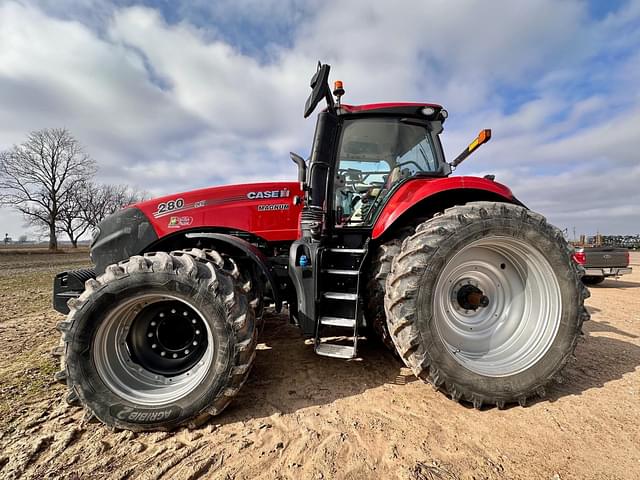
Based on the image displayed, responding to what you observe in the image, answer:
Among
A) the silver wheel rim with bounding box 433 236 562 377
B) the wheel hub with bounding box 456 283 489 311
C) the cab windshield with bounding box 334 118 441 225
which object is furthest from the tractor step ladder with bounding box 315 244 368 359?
the wheel hub with bounding box 456 283 489 311


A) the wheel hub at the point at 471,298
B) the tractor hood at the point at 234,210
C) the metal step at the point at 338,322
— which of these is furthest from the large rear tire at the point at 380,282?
the tractor hood at the point at 234,210

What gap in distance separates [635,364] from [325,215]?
322 centimetres

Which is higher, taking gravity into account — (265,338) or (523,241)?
(523,241)

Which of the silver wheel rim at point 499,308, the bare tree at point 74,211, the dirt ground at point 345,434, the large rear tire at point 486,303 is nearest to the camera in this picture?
the dirt ground at point 345,434

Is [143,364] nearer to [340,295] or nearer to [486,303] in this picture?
[340,295]

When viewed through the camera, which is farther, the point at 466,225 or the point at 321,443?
the point at 466,225

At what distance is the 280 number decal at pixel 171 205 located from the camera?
10.3 ft

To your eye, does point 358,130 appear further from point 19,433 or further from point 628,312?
point 628,312

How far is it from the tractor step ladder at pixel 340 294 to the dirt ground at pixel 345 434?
1.02 ft

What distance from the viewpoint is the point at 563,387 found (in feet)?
7.93

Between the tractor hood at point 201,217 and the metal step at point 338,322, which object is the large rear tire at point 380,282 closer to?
the metal step at point 338,322

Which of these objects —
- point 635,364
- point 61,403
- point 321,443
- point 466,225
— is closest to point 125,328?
point 61,403

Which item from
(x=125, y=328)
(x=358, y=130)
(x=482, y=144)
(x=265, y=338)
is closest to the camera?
(x=125, y=328)

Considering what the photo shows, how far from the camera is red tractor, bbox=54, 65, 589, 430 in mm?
2010
